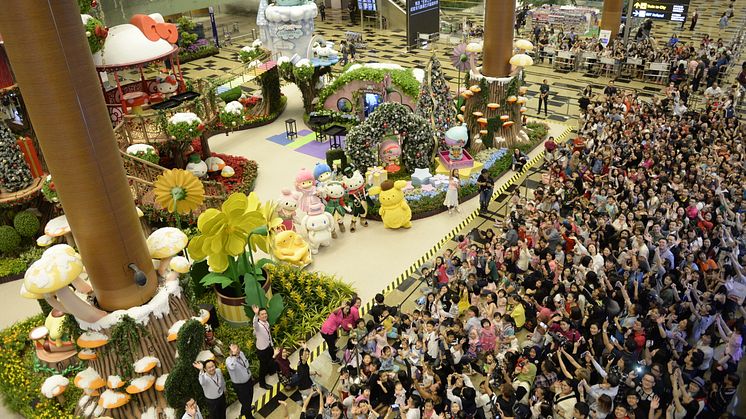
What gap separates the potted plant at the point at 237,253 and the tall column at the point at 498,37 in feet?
27.6

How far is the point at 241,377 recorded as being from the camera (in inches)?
282

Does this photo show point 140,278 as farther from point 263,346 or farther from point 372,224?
point 372,224

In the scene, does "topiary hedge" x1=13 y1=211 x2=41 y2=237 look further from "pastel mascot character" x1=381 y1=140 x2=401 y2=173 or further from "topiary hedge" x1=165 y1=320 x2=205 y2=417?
"pastel mascot character" x1=381 y1=140 x2=401 y2=173

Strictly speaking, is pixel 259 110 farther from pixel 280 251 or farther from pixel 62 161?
pixel 62 161

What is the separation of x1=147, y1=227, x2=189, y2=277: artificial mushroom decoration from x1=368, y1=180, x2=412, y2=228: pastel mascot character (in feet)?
16.1

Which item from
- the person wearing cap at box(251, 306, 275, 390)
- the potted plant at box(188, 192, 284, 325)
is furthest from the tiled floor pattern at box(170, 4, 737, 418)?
the potted plant at box(188, 192, 284, 325)

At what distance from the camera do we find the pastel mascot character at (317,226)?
11.2 meters

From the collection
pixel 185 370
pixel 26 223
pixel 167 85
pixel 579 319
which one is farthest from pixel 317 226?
pixel 167 85

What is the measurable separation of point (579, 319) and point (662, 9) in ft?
69.0

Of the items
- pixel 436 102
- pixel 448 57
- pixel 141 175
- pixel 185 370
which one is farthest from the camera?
pixel 448 57

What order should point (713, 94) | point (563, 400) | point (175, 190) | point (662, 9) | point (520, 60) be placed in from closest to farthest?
point (563, 400), point (175, 190), point (520, 60), point (713, 94), point (662, 9)

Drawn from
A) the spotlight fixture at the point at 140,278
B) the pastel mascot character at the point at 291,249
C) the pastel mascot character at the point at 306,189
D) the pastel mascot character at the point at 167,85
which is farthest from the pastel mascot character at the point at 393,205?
the pastel mascot character at the point at 167,85

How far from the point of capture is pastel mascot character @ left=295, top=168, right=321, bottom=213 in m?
11.2

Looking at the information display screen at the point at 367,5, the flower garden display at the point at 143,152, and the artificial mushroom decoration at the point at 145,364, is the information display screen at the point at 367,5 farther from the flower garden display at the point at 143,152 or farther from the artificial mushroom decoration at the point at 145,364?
the artificial mushroom decoration at the point at 145,364
